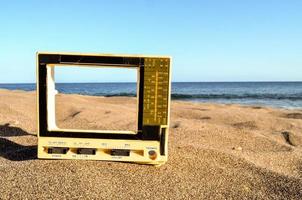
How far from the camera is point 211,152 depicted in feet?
11.2

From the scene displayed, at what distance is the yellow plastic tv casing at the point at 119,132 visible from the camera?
2697 millimetres

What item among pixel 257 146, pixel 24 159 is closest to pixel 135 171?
pixel 24 159

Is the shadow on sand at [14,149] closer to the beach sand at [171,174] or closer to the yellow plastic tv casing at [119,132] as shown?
the beach sand at [171,174]

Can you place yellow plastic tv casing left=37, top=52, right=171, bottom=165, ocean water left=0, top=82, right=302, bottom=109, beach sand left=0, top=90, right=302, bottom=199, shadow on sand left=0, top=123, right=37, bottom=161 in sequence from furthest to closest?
1. ocean water left=0, top=82, right=302, bottom=109
2. shadow on sand left=0, top=123, right=37, bottom=161
3. yellow plastic tv casing left=37, top=52, right=171, bottom=165
4. beach sand left=0, top=90, right=302, bottom=199

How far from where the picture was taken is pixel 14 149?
3.42 m

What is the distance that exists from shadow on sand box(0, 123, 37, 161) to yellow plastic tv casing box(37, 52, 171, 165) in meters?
0.38

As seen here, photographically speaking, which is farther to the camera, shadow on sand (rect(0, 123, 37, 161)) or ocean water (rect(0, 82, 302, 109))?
ocean water (rect(0, 82, 302, 109))

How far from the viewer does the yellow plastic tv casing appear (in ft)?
8.85

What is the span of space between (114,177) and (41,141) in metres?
0.54

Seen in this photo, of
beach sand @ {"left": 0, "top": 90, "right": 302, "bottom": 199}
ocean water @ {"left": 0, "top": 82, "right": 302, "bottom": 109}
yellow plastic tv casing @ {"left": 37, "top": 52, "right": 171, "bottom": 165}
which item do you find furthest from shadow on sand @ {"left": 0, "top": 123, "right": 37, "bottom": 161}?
ocean water @ {"left": 0, "top": 82, "right": 302, "bottom": 109}

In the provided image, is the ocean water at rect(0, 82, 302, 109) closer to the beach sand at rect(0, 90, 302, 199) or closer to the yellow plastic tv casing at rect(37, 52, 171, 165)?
the yellow plastic tv casing at rect(37, 52, 171, 165)

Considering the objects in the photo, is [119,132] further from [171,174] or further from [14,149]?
[14,149]

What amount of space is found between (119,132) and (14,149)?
3.67 feet

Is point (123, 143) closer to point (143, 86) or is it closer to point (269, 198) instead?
point (143, 86)
